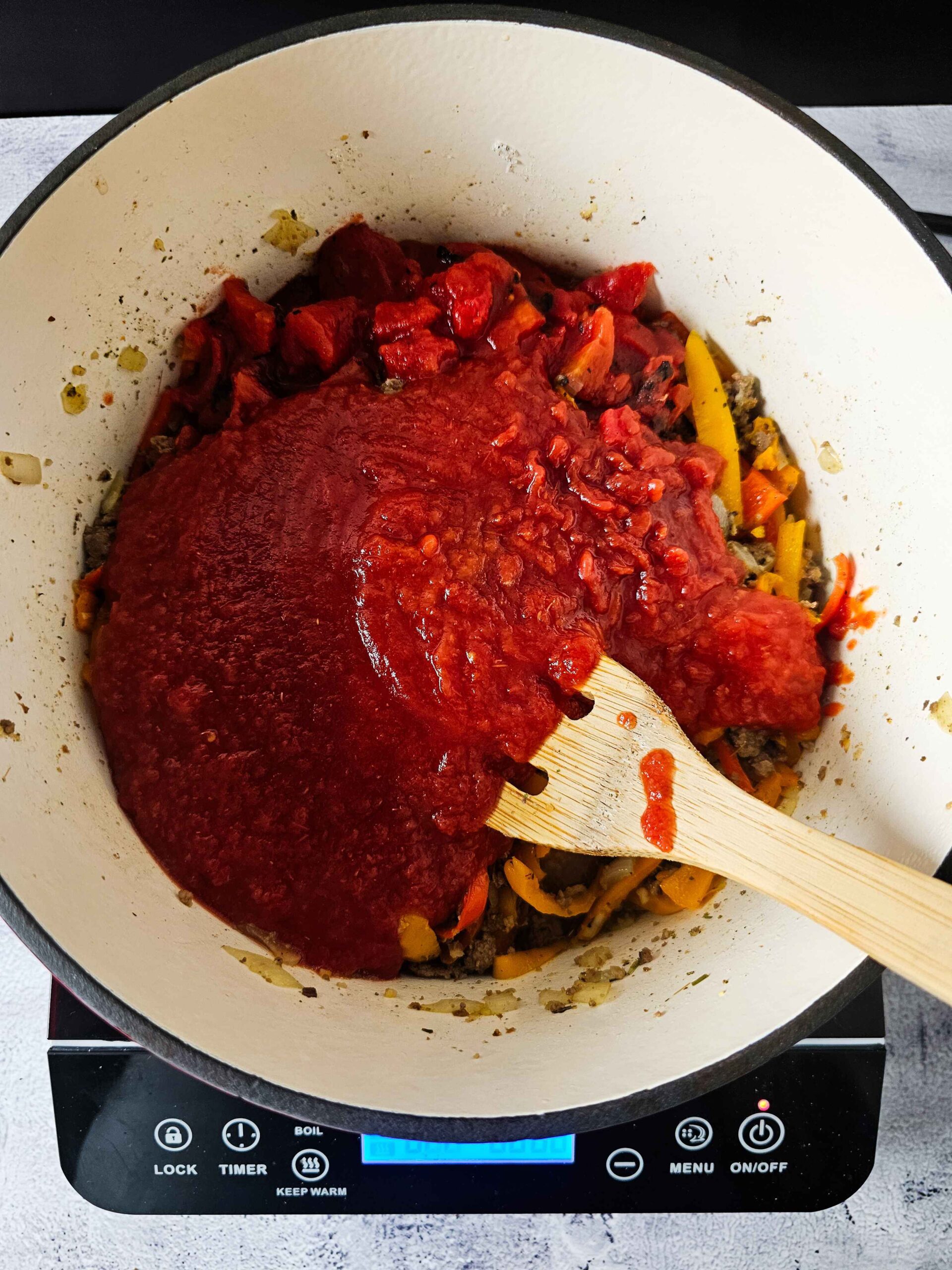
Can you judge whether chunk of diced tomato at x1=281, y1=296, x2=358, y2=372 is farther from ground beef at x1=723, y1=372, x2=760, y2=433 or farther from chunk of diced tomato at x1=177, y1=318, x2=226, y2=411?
ground beef at x1=723, y1=372, x2=760, y2=433

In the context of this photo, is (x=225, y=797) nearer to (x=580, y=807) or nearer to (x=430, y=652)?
(x=430, y=652)

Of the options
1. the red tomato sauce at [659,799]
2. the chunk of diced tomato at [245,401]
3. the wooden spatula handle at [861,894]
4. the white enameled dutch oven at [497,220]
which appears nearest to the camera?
the wooden spatula handle at [861,894]

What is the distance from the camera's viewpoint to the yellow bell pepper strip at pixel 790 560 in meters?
1.71

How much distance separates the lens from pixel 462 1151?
1.69 metres

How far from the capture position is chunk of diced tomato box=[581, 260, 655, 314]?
5.83ft

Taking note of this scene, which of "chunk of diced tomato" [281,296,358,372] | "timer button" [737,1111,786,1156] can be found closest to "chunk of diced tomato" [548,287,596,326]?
"chunk of diced tomato" [281,296,358,372]

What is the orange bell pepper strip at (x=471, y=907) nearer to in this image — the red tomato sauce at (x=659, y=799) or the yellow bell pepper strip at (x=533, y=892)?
the yellow bell pepper strip at (x=533, y=892)

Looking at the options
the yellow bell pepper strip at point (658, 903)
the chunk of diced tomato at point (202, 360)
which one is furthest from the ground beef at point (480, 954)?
the chunk of diced tomato at point (202, 360)

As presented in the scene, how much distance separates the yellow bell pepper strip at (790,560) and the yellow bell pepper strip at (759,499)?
0.16 ft

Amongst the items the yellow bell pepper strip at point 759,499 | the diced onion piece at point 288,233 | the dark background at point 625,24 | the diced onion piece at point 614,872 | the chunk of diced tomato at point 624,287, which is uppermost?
the dark background at point 625,24

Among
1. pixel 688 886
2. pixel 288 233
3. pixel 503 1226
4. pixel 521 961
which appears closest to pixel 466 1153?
pixel 503 1226

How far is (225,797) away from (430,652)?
1.36 feet

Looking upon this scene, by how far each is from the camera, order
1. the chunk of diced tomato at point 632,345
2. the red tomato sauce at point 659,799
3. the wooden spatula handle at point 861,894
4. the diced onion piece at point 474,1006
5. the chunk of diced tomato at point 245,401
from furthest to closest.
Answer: the chunk of diced tomato at point 632,345 → the chunk of diced tomato at point 245,401 → the diced onion piece at point 474,1006 → the red tomato sauce at point 659,799 → the wooden spatula handle at point 861,894

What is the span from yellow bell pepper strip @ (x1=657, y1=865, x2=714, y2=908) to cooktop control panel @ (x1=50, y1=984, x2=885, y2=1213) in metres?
0.37
